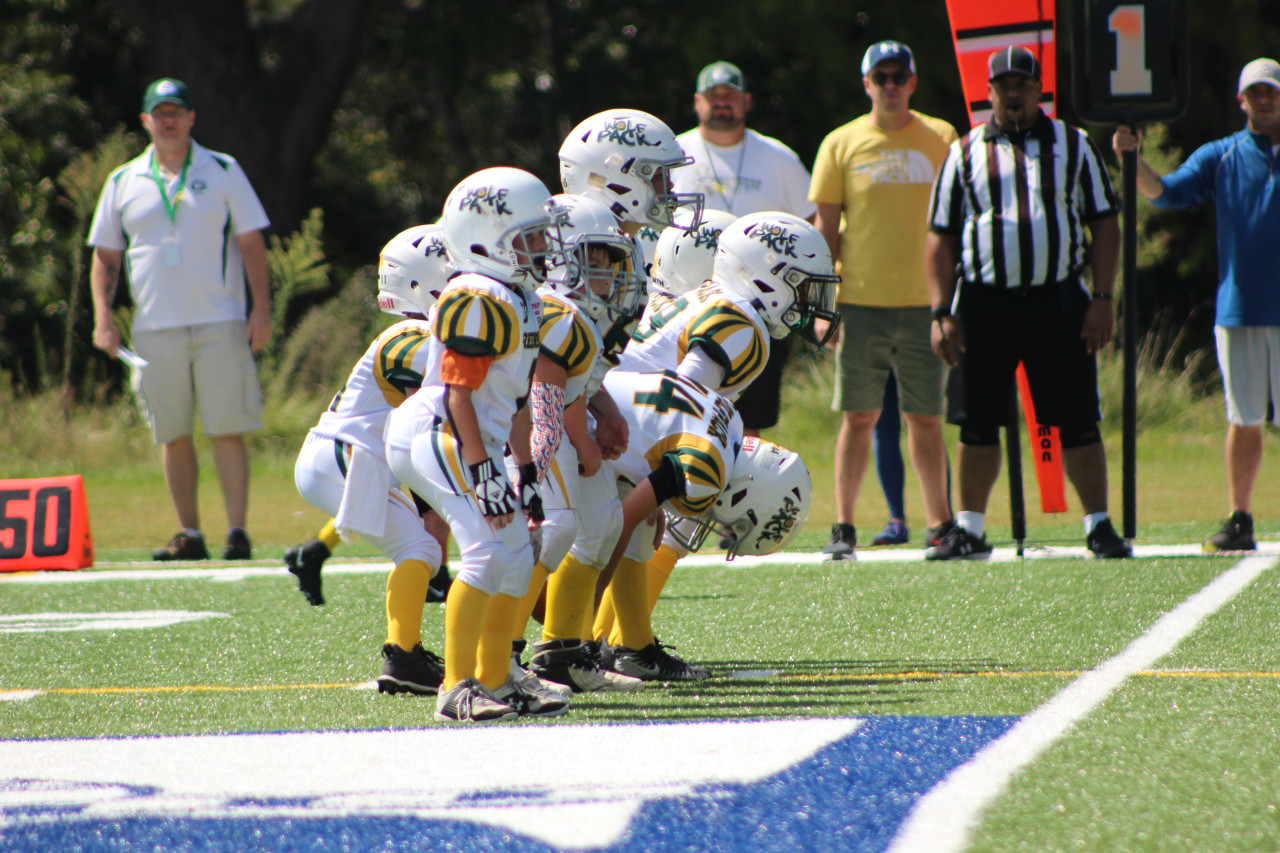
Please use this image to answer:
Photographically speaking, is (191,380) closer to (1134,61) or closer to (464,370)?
(464,370)

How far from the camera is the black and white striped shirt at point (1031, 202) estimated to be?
5766 mm

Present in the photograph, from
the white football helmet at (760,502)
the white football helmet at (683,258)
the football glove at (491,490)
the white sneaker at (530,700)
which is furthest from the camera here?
the white football helmet at (683,258)

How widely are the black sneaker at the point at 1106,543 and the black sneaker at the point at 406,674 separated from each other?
3.10 metres

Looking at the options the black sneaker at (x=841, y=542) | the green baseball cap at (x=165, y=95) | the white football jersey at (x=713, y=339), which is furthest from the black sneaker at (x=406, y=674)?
the green baseball cap at (x=165, y=95)

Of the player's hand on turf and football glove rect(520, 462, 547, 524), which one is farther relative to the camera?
football glove rect(520, 462, 547, 524)

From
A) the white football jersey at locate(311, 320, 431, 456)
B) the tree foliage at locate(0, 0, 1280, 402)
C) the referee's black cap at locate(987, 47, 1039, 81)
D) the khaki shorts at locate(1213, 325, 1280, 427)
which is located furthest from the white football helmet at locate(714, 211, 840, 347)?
the tree foliage at locate(0, 0, 1280, 402)

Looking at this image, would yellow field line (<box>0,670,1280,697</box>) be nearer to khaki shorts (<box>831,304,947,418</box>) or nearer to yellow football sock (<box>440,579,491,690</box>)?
yellow football sock (<box>440,579,491,690</box>)

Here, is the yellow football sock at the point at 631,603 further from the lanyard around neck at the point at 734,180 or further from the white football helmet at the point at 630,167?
the lanyard around neck at the point at 734,180

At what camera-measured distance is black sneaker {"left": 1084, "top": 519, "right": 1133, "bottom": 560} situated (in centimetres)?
593

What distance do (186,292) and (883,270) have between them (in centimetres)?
322

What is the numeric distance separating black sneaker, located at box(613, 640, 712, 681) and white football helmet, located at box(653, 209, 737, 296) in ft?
4.25

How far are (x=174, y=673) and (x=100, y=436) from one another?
849cm

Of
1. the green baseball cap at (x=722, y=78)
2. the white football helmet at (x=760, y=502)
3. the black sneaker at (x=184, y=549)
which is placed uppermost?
the green baseball cap at (x=722, y=78)

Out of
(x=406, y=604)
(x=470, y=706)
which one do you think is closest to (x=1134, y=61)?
(x=406, y=604)
